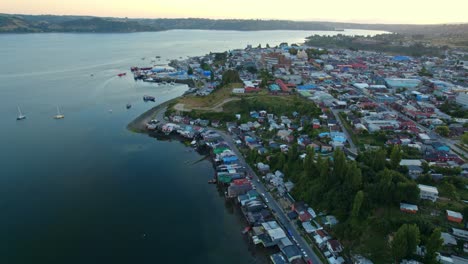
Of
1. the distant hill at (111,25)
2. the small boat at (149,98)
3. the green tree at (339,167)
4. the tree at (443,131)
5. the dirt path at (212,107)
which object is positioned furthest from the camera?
the distant hill at (111,25)

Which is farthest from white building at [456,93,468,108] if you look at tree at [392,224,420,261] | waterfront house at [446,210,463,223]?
tree at [392,224,420,261]

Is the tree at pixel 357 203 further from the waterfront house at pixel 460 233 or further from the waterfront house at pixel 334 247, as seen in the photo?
the waterfront house at pixel 460 233

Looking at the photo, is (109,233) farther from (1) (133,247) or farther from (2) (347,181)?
(2) (347,181)

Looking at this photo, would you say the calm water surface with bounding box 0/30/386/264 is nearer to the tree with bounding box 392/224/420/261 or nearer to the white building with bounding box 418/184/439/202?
the tree with bounding box 392/224/420/261

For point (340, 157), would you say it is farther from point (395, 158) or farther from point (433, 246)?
point (433, 246)

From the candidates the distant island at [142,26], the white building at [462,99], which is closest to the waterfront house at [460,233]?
the white building at [462,99]
